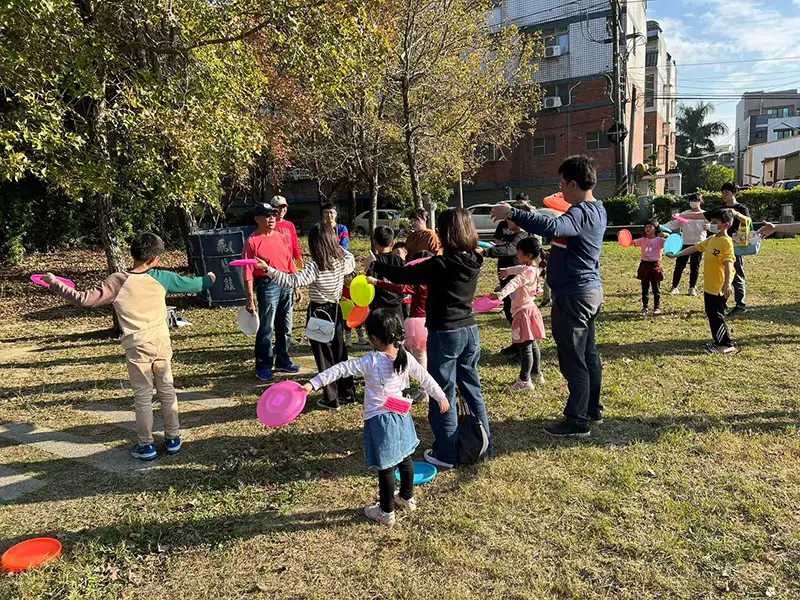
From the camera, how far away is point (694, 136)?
200ft

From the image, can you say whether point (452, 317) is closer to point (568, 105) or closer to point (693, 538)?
point (693, 538)

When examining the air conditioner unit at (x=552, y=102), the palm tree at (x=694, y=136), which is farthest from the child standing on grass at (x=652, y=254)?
the palm tree at (x=694, y=136)

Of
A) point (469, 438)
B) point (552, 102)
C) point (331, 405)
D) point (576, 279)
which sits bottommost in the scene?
point (331, 405)

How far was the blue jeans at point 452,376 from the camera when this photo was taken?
3646mm

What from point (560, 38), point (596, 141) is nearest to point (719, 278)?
point (596, 141)

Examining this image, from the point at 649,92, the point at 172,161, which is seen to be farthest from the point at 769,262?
the point at 649,92

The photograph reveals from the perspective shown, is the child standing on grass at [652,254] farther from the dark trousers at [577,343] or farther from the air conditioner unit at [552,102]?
the air conditioner unit at [552,102]

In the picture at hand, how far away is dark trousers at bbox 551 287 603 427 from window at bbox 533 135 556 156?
30.0 metres

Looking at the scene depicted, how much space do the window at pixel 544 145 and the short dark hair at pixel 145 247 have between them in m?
31.0

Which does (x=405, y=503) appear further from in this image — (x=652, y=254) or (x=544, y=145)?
(x=544, y=145)

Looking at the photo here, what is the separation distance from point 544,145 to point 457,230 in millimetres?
31011

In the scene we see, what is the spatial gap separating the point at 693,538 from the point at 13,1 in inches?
284

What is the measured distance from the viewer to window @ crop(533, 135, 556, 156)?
3173 cm

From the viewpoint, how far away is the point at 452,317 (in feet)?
11.9
